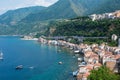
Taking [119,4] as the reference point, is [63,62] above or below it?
below

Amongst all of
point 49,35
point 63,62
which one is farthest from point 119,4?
point 63,62

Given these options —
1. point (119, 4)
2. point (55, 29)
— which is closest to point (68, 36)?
point (55, 29)

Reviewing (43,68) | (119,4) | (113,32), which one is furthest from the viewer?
(119,4)

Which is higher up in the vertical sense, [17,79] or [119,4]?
[119,4]

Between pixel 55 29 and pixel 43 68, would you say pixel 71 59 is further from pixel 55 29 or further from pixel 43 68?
pixel 55 29

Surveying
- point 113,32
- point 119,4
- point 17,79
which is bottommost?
point 17,79

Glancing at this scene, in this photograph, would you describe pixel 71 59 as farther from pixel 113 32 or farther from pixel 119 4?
pixel 119 4

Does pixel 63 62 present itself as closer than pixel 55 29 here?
Yes

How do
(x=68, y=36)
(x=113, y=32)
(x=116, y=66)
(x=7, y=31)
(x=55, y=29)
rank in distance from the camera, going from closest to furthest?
(x=116, y=66), (x=113, y=32), (x=68, y=36), (x=55, y=29), (x=7, y=31)

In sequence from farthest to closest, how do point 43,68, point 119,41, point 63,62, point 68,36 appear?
point 68,36
point 119,41
point 63,62
point 43,68
